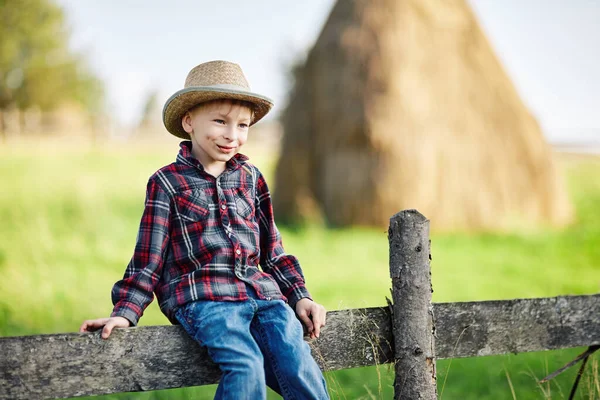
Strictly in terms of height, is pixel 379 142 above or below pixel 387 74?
below

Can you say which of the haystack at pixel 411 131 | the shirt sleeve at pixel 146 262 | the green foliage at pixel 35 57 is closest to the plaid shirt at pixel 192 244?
the shirt sleeve at pixel 146 262

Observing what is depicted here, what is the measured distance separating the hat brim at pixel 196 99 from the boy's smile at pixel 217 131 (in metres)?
0.04

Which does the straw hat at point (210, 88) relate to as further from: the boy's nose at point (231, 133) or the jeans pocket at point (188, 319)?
the jeans pocket at point (188, 319)

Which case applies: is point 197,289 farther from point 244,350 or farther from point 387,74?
point 387,74

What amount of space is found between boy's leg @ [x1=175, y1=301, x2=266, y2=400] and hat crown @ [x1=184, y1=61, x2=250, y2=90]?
0.79m

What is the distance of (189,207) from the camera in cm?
221

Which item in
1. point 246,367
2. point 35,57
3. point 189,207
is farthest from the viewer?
point 35,57

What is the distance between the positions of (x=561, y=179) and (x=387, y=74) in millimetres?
4120

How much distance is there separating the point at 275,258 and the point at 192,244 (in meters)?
0.38

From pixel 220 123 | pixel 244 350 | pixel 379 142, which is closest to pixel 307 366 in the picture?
pixel 244 350

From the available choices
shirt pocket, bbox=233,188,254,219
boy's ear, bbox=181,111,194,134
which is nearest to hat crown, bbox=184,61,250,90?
boy's ear, bbox=181,111,194,134

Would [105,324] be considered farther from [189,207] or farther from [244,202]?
[244,202]

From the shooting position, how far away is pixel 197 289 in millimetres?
2104

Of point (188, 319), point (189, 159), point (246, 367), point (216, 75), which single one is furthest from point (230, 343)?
point (216, 75)
